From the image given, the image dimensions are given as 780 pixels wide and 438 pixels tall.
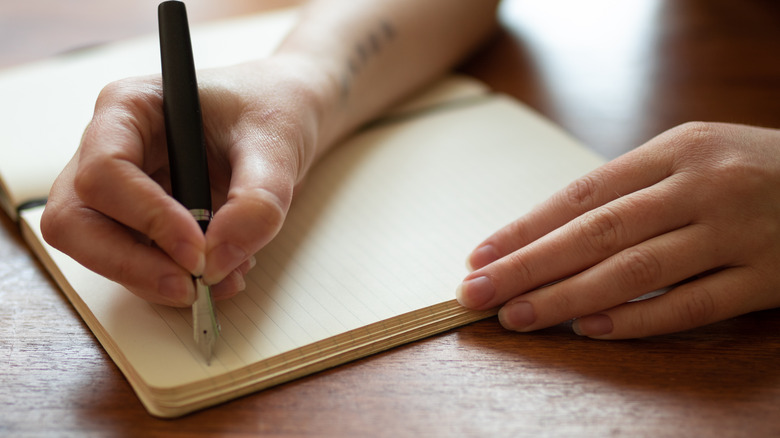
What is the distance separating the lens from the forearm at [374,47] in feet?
2.66

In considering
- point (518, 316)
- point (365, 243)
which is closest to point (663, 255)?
point (518, 316)

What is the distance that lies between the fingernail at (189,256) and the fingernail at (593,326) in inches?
11.2

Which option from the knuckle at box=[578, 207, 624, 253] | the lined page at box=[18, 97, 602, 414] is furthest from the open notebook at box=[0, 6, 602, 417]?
the knuckle at box=[578, 207, 624, 253]

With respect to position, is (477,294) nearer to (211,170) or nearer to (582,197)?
(582,197)

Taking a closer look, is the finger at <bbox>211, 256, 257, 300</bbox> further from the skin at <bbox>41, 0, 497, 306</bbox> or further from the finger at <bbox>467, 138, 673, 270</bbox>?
the finger at <bbox>467, 138, 673, 270</bbox>

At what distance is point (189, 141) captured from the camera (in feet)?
1.80

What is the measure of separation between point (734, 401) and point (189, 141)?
0.43 m

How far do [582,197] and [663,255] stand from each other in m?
0.09

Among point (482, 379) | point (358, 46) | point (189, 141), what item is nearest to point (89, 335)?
point (189, 141)

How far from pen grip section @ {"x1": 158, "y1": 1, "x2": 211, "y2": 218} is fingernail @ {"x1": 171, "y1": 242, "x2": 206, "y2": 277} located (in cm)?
4

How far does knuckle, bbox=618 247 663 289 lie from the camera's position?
567 millimetres

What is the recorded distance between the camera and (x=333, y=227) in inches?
26.7

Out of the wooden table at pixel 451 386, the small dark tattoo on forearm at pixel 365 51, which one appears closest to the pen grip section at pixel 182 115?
the wooden table at pixel 451 386

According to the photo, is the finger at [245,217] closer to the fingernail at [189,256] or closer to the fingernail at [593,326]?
the fingernail at [189,256]
